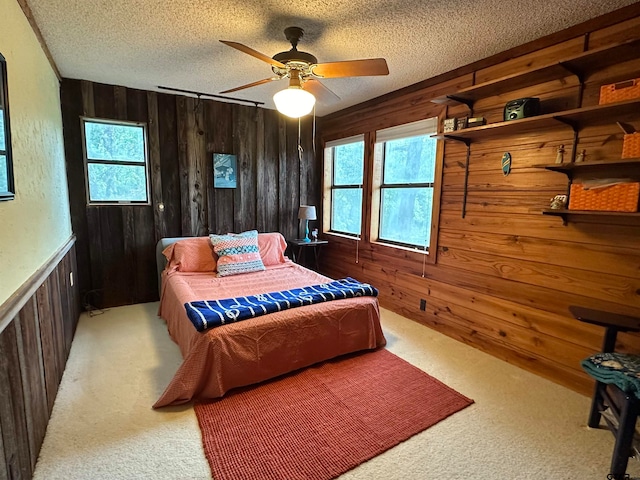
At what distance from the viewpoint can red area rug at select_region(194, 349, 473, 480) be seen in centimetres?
159

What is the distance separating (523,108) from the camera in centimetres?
224

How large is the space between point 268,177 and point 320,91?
2.03 m

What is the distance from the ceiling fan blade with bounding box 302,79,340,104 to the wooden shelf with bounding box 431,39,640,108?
2.91 feet

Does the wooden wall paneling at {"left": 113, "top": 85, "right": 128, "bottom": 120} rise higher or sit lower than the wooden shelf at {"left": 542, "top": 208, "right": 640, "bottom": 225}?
A: higher

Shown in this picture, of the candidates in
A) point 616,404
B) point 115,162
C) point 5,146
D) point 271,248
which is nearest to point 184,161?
point 115,162

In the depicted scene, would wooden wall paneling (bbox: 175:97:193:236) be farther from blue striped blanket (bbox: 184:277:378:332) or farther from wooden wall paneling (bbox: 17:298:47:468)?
wooden wall paneling (bbox: 17:298:47:468)

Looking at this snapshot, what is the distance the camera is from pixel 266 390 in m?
2.17

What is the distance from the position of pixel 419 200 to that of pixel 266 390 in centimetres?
234

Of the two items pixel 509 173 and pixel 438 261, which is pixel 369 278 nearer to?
pixel 438 261

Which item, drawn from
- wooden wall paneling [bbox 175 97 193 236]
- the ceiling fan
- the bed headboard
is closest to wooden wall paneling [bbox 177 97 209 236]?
wooden wall paneling [bbox 175 97 193 236]

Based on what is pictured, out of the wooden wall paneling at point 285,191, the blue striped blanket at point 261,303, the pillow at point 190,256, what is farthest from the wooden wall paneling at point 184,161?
the blue striped blanket at point 261,303

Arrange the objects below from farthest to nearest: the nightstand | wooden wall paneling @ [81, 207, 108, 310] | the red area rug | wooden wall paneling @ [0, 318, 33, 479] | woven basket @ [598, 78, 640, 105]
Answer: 1. the nightstand
2. wooden wall paneling @ [81, 207, 108, 310]
3. woven basket @ [598, 78, 640, 105]
4. the red area rug
5. wooden wall paneling @ [0, 318, 33, 479]

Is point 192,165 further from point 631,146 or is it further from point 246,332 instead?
point 631,146

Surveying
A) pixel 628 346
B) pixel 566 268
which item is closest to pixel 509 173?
pixel 566 268
